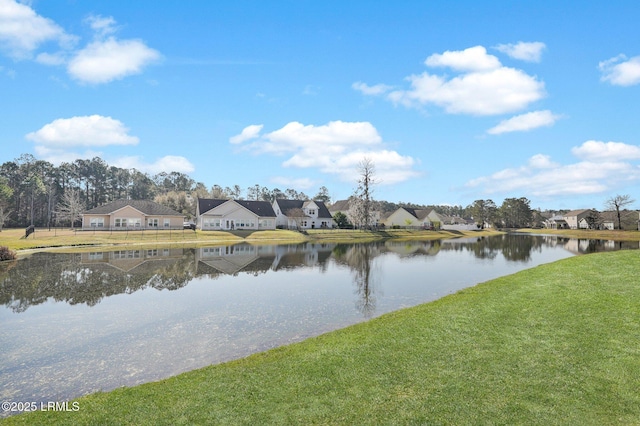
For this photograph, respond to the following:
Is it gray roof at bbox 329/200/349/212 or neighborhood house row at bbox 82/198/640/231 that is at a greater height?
gray roof at bbox 329/200/349/212

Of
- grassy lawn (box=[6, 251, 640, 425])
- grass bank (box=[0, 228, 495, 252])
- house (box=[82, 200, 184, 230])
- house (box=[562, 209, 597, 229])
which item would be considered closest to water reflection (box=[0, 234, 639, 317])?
grassy lawn (box=[6, 251, 640, 425])

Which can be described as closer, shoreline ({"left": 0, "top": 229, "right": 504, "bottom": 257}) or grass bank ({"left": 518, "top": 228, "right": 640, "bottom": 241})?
shoreline ({"left": 0, "top": 229, "right": 504, "bottom": 257})

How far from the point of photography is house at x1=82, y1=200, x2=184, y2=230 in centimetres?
5550

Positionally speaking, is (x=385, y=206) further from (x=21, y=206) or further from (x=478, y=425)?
(x=478, y=425)

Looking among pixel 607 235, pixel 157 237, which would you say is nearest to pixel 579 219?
pixel 607 235

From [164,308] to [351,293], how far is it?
8.52m

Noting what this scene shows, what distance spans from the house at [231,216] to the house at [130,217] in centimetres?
448

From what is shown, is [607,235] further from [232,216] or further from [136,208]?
[136,208]

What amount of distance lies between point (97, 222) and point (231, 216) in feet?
69.4

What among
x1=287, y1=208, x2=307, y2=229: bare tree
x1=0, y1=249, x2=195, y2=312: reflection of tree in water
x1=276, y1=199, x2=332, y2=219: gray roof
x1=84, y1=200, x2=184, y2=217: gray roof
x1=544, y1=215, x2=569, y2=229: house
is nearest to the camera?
x1=0, y1=249, x2=195, y2=312: reflection of tree in water

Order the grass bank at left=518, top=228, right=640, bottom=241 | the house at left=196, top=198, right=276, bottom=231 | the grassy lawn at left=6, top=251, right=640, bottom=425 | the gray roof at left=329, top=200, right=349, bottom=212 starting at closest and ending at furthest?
the grassy lawn at left=6, top=251, right=640, bottom=425 → the house at left=196, top=198, right=276, bottom=231 → the grass bank at left=518, top=228, right=640, bottom=241 → the gray roof at left=329, top=200, right=349, bottom=212

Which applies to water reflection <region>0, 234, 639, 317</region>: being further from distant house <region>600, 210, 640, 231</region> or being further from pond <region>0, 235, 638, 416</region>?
distant house <region>600, 210, 640, 231</region>

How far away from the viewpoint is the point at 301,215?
72.4 m

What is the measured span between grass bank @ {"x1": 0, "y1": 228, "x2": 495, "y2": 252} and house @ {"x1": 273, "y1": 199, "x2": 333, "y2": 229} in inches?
382
